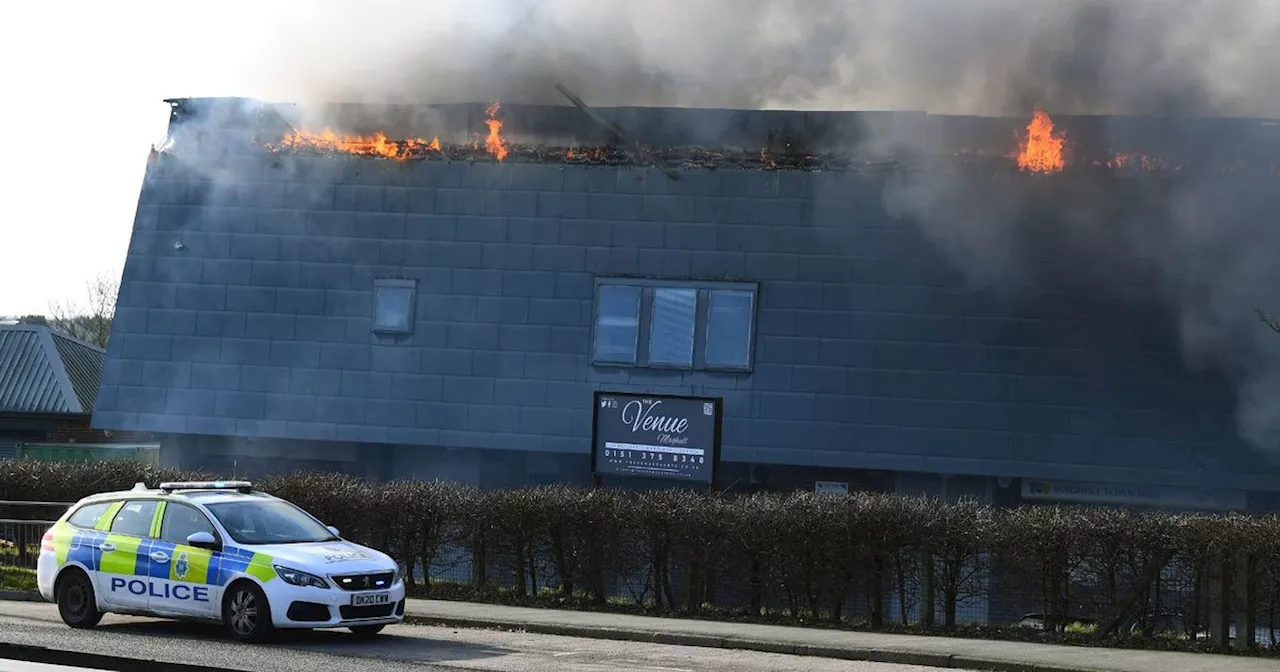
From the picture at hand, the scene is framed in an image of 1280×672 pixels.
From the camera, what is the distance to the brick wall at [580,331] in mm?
24344

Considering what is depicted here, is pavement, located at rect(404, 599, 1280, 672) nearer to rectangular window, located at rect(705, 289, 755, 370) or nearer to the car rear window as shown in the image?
the car rear window

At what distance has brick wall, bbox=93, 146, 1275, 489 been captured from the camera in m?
24.3

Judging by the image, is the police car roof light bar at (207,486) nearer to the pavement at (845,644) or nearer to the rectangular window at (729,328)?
the pavement at (845,644)

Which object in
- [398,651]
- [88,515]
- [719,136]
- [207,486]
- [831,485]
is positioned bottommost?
[398,651]

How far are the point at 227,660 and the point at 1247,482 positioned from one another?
54.4 feet

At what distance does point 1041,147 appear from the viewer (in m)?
24.8

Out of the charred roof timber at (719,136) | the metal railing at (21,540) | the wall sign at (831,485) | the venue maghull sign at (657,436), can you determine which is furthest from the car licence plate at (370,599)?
the charred roof timber at (719,136)

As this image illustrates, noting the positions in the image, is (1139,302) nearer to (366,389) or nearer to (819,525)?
(819,525)

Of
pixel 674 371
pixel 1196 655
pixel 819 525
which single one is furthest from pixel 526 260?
pixel 1196 655

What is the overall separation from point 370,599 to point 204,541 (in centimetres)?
156

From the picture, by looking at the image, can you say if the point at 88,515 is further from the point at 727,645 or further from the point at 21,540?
the point at 21,540

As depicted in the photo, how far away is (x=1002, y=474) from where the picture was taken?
2455 centimetres

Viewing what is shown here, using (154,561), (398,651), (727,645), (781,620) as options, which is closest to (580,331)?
(781,620)

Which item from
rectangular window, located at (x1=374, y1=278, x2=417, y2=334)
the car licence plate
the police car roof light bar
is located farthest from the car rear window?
rectangular window, located at (x1=374, y1=278, x2=417, y2=334)
